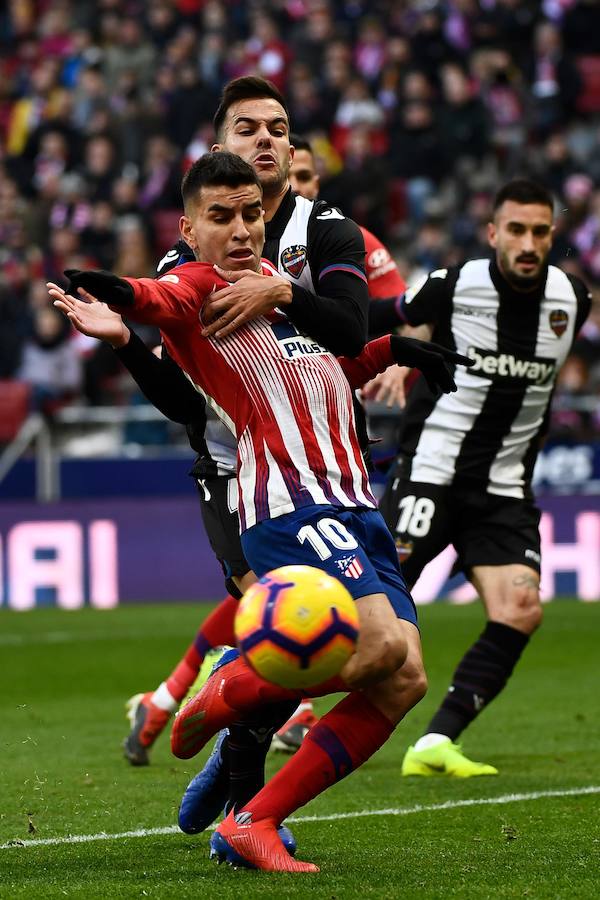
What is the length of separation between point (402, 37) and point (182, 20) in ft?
11.3

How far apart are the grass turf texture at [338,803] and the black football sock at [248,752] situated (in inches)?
9.6

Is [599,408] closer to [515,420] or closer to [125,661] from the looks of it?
[125,661]

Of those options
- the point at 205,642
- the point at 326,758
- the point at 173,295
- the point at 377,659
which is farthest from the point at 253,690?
the point at 205,642

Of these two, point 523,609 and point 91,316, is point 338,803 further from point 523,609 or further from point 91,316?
point 91,316

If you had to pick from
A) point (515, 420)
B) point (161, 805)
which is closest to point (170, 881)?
point (161, 805)

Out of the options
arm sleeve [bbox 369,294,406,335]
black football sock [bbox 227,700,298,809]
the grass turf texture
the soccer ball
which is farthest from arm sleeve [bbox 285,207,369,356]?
arm sleeve [bbox 369,294,406,335]

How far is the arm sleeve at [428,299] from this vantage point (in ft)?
23.9

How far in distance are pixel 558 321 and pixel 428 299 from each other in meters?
0.62

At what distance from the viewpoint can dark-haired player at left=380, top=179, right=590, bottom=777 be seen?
24.1 ft

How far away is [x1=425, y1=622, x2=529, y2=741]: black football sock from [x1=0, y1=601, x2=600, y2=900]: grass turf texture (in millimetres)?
319

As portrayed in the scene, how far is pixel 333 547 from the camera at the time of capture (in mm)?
4605

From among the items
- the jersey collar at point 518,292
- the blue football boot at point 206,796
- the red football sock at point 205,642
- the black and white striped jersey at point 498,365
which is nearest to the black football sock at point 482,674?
the black and white striped jersey at point 498,365

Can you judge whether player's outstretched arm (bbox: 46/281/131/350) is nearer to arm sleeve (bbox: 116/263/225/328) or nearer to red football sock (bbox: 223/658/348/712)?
arm sleeve (bbox: 116/263/225/328)

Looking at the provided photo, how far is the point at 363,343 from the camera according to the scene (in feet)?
16.2
